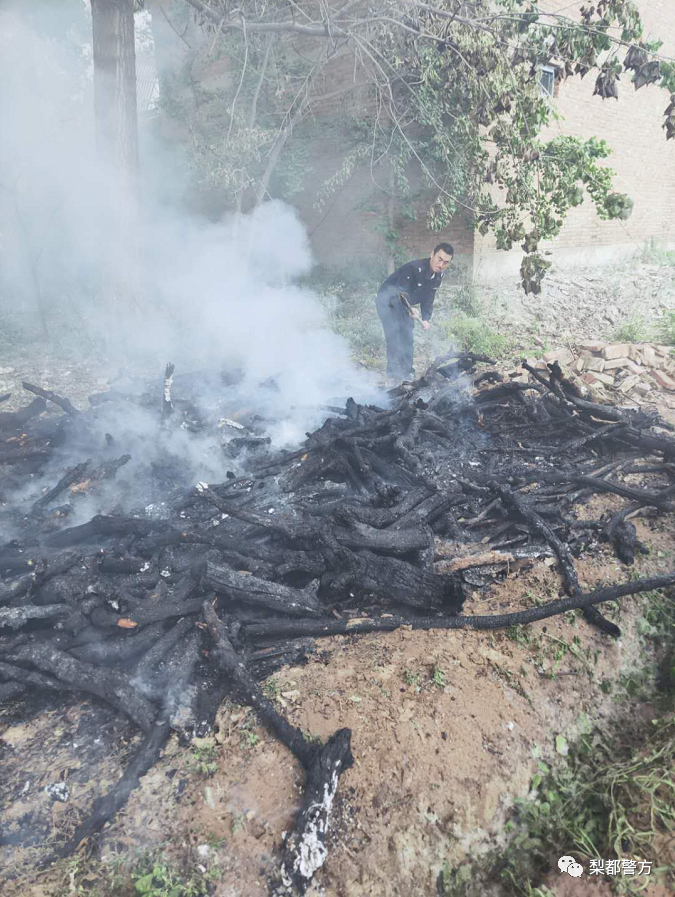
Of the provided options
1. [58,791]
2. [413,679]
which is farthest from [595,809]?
[58,791]

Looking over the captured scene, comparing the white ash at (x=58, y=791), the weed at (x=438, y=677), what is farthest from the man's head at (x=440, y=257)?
the white ash at (x=58, y=791)

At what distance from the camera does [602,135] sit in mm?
12781

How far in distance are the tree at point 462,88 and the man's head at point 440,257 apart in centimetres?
59

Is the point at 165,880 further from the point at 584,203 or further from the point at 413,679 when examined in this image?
the point at 584,203

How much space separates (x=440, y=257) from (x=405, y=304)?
0.82 m

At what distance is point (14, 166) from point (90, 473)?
12141 millimetres

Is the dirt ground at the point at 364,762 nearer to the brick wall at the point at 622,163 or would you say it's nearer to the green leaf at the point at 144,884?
the green leaf at the point at 144,884

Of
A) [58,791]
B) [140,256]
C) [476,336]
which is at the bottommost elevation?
[58,791]

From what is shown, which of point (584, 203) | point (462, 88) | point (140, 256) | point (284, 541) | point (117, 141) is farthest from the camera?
point (584, 203)

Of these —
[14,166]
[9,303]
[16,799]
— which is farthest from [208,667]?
[14,166]

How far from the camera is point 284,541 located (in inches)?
149

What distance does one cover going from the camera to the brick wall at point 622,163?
1144 cm

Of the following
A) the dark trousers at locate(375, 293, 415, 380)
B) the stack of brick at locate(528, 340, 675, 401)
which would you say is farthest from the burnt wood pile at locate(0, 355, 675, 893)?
the dark trousers at locate(375, 293, 415, 380)

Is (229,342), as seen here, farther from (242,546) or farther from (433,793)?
(433,793)
